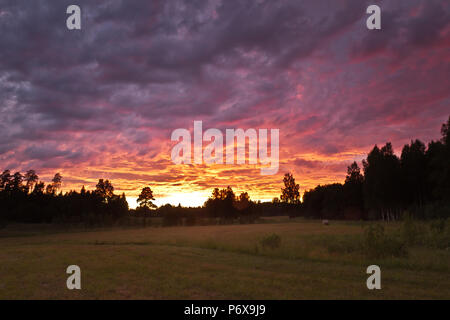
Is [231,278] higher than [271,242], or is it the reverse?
[231,278]

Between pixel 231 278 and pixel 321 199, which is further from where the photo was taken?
pixel 321 199

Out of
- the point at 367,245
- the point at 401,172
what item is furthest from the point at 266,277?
the point at 401,172

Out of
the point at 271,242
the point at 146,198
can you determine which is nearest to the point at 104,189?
the point at 146,198

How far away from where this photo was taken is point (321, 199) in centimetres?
14750

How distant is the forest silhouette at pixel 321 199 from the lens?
7194 cm

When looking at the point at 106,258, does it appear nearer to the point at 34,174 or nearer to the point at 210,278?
the point at 210,278

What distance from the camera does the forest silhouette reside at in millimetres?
71938

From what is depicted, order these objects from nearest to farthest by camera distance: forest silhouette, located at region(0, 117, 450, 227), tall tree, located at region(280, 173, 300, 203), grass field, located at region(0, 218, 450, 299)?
1. grass field, located at region(0, 218, 450, 299)
2. forest silhouette, located at region(0, 117, 450, 227)
3. tall tree, located at region(280, 173, 300, 203)

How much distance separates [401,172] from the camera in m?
82.5

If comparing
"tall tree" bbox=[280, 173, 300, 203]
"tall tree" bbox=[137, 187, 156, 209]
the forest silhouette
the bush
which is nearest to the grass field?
the bush

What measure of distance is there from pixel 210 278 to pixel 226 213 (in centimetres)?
12793

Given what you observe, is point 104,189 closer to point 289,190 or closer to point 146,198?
point 146,198

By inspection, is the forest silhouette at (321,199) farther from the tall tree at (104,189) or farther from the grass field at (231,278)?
the grass field at (231,278)

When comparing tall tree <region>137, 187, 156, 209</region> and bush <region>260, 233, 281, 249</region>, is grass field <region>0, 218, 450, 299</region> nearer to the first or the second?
bush <region>260, 233, 281, 249</region>
